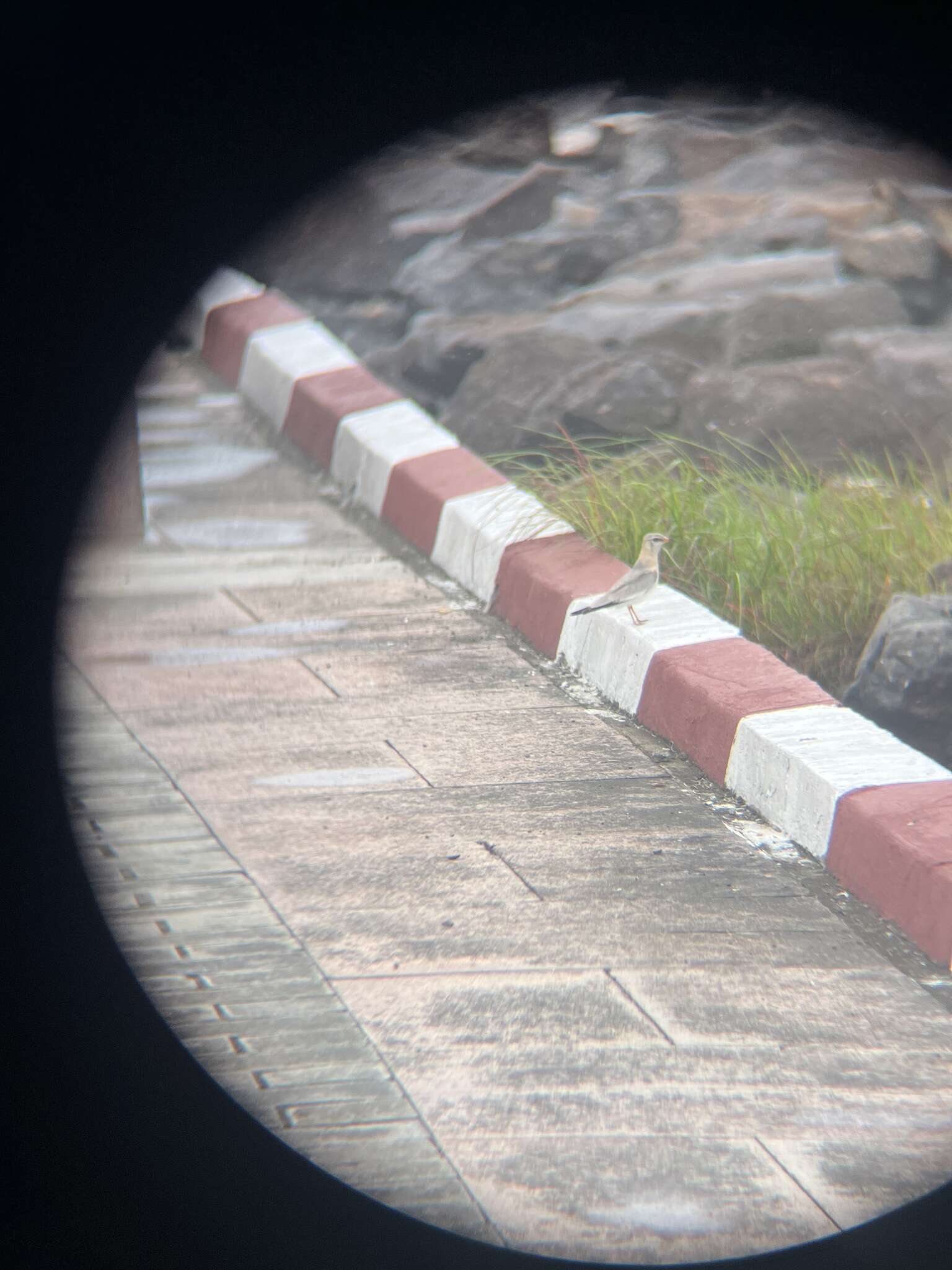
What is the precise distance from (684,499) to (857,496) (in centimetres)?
51

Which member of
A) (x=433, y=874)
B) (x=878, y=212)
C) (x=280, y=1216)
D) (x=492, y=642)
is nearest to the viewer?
(x=280, y=1216)

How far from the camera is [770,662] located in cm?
398

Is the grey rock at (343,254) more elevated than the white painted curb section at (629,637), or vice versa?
the grey rock at (343,254)

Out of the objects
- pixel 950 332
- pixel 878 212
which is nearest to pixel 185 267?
pixel 950 332

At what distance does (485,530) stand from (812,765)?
1974 millimetres

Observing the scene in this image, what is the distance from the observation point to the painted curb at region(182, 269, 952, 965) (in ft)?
10.3

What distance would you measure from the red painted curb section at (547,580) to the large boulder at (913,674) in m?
0.88

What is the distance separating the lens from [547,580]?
4.71 m

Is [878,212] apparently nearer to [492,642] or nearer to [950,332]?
[950,332]

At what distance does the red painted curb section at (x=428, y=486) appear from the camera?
18.1ft

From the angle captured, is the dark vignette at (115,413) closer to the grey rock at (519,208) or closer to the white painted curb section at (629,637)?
the white painted curb section at (629,637)

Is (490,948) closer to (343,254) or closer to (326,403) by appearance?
(326,403)

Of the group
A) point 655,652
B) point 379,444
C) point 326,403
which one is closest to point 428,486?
point 379,444

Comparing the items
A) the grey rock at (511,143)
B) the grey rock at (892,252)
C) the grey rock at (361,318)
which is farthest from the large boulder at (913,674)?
the grey rock at (511,143)
